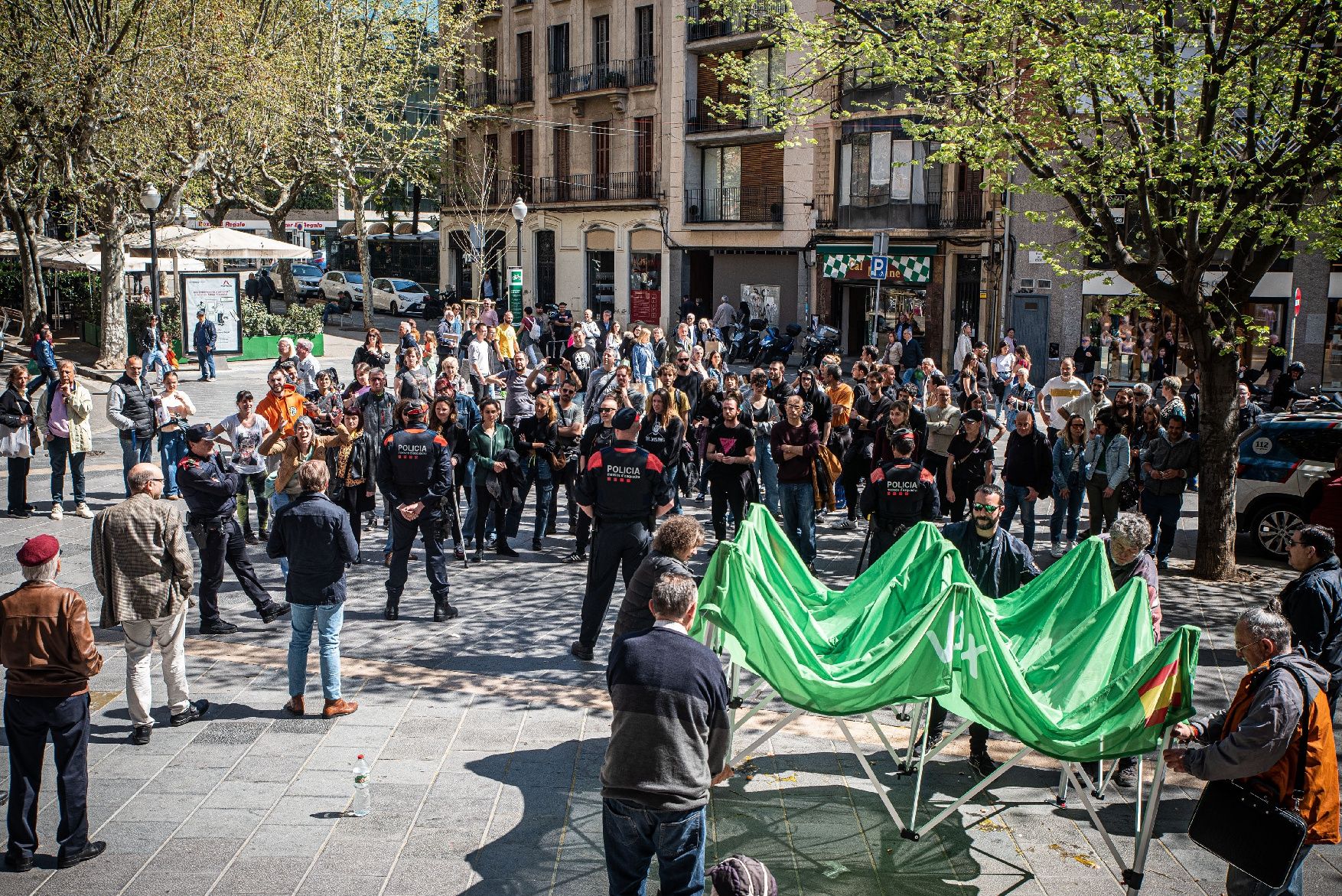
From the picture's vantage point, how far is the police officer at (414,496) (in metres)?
9.98

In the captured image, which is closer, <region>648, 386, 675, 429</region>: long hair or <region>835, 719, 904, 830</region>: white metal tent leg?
<region>835, 719, 904, 830</region>: white metal tent leg

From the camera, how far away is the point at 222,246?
96.7ft

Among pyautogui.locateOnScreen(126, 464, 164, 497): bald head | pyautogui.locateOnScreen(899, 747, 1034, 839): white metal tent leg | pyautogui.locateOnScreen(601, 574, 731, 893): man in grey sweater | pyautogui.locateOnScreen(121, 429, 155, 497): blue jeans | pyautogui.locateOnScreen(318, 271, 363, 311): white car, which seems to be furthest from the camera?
pyautogui.locateOnScreen(318, 271, 363, 311): white car

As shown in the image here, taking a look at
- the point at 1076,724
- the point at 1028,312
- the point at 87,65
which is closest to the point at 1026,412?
the point at 1076,724

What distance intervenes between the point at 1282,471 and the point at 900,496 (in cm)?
540

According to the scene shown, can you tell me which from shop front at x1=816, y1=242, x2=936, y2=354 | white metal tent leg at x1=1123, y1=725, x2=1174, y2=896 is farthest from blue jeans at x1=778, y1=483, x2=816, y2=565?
shop front at x1=816, y1=242, x2=936, y2=354

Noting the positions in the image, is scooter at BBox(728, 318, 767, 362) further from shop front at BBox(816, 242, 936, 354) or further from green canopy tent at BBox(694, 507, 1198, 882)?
green canopy tent at BBox(694, 507, 1198, 882)

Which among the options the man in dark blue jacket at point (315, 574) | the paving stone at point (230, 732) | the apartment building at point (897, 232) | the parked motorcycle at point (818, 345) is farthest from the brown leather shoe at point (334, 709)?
the apartment building at point (897, 232)

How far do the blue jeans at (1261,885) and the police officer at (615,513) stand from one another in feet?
15.5

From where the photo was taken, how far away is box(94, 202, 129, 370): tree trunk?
2647cm

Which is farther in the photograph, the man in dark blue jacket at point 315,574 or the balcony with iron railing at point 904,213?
the balcony with iron railing at point 904,213

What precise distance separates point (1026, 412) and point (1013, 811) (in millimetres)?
6265

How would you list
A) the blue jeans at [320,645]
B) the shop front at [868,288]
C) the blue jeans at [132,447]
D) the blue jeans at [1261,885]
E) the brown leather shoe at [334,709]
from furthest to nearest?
the shop front at [868,288], the blue jeans at [132,447], the brown leather shoe at [334,709], the blue jeans at [320,645], the blue jeans at [1261,885]

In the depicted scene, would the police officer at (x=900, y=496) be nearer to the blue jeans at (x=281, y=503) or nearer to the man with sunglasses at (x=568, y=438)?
the man with sunglasses at (x=568, y=438)
